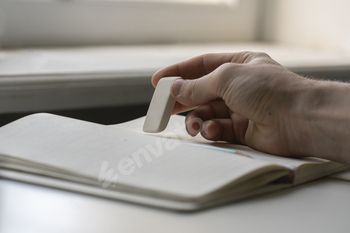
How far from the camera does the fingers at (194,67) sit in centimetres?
71

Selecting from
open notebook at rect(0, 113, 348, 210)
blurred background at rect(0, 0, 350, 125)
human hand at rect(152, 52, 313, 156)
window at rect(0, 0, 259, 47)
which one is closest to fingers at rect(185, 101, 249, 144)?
human hand at rect(152, 52, 313, 156)

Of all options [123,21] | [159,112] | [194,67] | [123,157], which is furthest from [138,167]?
[123,21]

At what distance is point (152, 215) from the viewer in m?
0.35

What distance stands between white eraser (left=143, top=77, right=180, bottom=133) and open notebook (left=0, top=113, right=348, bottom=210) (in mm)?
75

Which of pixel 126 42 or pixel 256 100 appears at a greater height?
pixel 256 100

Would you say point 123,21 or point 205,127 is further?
point 123,21

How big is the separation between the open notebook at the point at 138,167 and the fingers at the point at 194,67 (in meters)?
0.22

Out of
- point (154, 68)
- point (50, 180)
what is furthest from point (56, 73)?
point (50, 180)

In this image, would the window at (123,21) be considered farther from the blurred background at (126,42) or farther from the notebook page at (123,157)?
the notebook page at (123,157)

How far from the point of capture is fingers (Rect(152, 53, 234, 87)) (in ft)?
2.31

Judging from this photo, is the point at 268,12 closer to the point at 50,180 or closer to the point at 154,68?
the point at 154,68

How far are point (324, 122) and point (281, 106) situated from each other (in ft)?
0.20

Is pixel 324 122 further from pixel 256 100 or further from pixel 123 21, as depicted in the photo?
pixel 123 21

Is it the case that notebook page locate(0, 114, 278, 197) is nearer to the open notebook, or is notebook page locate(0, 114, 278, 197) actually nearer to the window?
the open notebook
